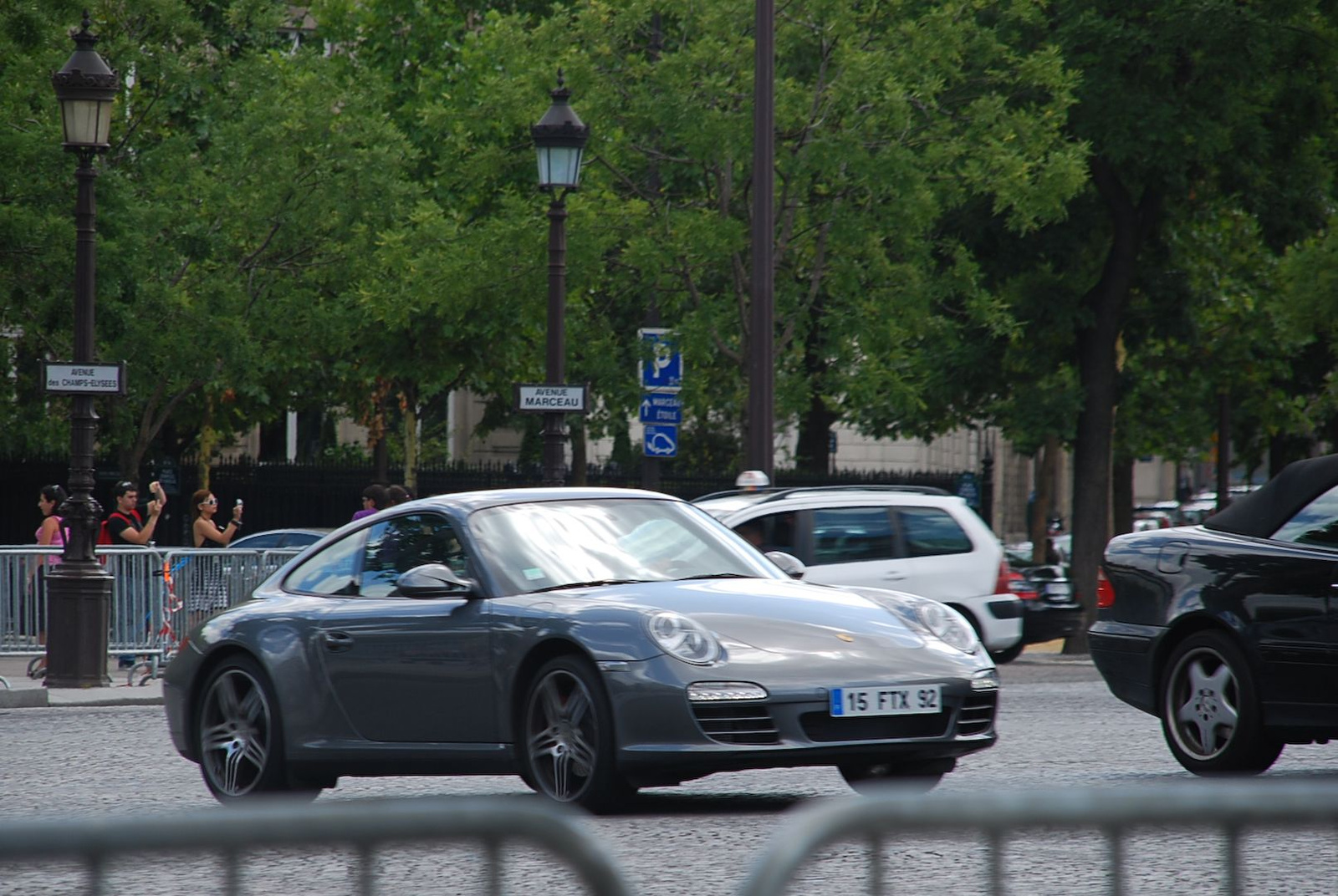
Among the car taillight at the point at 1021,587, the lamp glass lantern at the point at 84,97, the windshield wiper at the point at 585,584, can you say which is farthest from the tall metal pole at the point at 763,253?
the windshield wiper at the point at 585,584

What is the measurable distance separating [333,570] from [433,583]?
1.04 m

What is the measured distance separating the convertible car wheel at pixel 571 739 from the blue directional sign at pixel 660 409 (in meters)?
13.2

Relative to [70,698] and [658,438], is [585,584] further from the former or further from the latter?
[658,438]

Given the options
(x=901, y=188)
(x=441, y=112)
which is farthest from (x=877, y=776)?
(x=441, y=112)

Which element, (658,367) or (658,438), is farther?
(658,367)

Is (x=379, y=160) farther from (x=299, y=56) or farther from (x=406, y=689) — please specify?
(x=406, y=689)

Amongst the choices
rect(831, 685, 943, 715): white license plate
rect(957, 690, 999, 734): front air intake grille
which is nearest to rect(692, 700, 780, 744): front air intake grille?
rect(831, 685, 943, 715): white license plate

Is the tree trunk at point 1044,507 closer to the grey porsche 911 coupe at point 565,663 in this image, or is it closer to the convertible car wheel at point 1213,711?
the convertible car wheel at point 1213,711

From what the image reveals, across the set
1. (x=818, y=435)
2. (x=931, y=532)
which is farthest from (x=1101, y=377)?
(x=818, y=435)

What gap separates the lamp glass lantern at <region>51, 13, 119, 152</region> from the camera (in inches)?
683

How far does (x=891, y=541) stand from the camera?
1734 centimetres

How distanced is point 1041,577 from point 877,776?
569 inches

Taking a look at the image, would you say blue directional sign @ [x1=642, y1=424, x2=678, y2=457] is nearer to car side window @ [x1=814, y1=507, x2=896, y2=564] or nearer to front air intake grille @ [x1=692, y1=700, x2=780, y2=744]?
car side window @ [x1=814, y1=507, x2=896, y2=564]

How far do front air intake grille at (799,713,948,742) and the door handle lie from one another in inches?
82.0
